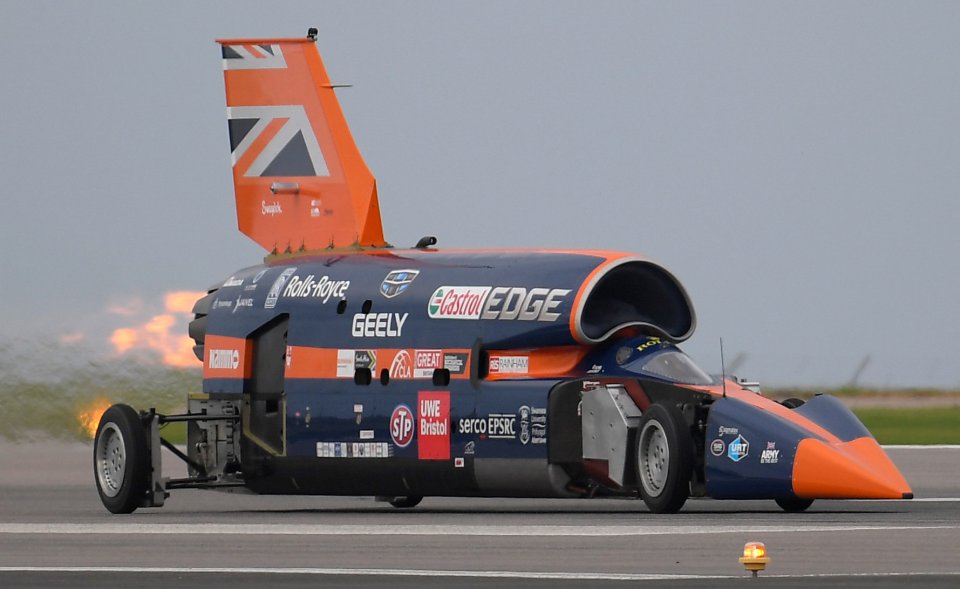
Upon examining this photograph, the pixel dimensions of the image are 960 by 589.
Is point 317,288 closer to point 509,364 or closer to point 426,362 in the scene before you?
point 426,362

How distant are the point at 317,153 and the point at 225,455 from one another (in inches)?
208

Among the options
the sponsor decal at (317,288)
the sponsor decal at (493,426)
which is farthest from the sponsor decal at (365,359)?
the sponsor decal at (493,426)

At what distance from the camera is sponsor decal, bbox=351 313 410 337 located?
27.7 meters

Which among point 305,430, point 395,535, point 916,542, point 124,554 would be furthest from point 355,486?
point 916,542

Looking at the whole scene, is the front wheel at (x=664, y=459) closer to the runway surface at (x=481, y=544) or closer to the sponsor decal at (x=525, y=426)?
the runway surface at (x=481, y=544)

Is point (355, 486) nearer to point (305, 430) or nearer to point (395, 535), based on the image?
point (305, 430)

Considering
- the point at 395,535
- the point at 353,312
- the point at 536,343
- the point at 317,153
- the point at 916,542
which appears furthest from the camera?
the point at 317,153

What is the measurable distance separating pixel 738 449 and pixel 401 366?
5105mm

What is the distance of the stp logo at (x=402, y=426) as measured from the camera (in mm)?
27297

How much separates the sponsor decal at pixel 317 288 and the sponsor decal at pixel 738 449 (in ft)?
21.1

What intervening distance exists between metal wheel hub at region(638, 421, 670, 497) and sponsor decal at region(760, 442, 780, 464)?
1.17 m

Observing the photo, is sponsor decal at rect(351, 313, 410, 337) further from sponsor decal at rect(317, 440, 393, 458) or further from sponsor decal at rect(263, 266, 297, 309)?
sponsor decal at rect(263, 266, 297, 309)

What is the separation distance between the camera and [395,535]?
881 inches

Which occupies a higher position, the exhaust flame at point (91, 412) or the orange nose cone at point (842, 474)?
the exhaust flame at point (91, 412)
